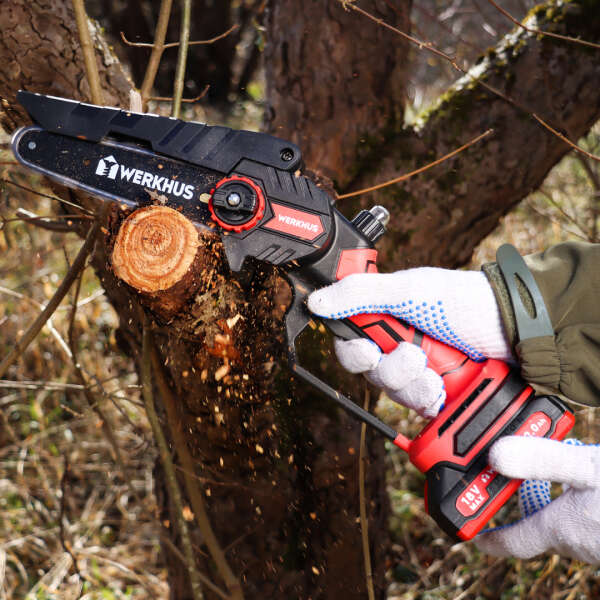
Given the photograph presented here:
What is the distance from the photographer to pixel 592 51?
1863mm

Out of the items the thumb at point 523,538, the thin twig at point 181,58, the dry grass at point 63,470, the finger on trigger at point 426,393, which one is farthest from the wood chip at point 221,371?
the thumb at point 523,538

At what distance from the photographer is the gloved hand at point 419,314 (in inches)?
51.1

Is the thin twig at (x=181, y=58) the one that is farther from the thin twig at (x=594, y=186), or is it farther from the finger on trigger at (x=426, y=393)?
the thin twig at (x=594, y=186)

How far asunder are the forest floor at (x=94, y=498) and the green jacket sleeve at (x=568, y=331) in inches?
37.4

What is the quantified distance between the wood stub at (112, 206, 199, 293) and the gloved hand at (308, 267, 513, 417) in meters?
0.32

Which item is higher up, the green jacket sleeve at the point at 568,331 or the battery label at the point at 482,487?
the green jacket sleeve at the point at 568,331

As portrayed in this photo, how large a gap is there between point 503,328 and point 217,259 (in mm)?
713

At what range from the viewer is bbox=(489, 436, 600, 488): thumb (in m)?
1.28

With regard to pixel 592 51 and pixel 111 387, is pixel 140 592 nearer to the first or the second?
pixel 111 387

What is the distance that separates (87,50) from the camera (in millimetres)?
1436

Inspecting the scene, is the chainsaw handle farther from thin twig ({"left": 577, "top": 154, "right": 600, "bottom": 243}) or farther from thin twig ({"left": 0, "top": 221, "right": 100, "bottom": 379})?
thin twig ({"left": 577, "top": 154, "right": 600, "bottom": 243})

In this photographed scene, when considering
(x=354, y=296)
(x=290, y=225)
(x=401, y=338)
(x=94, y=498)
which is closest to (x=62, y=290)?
(x=290, y=225)

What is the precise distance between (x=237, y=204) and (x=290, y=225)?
13 centimetres

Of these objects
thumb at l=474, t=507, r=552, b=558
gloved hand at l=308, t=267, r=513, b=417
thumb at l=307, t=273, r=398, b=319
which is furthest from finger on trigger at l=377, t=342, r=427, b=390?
thumb at l=474, t=507, r=552, b=558
